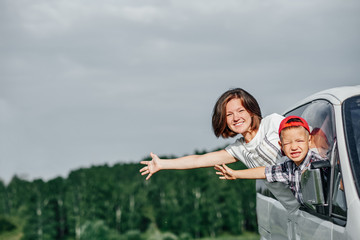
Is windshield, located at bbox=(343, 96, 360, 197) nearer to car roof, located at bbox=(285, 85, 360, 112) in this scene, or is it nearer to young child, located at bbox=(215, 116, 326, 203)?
car roof, located at bbox=(285, 85, 360, 112)

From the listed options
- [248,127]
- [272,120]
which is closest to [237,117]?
[248,127]

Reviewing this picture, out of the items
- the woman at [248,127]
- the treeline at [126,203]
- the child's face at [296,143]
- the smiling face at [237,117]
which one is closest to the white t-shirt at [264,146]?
the woman at [248,127]

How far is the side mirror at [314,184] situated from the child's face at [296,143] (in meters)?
0.18

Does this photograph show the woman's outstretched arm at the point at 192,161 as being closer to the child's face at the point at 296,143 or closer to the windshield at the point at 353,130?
the child's face at the point at 296,143

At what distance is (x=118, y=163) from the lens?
59.5m

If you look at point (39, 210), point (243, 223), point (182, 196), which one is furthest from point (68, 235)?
point (243, 223)

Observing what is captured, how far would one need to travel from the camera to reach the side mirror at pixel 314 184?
3.17m

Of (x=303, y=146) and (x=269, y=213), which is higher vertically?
(x=303, y=146)

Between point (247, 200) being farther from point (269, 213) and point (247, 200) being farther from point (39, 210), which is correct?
point (269, 213)

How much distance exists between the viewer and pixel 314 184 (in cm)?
321

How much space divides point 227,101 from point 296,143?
1180mm

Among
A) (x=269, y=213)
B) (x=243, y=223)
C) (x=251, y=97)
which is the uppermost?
(x=251, y=97)

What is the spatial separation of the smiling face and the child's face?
0.97 metres

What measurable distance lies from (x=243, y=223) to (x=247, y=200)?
279 centimetres
